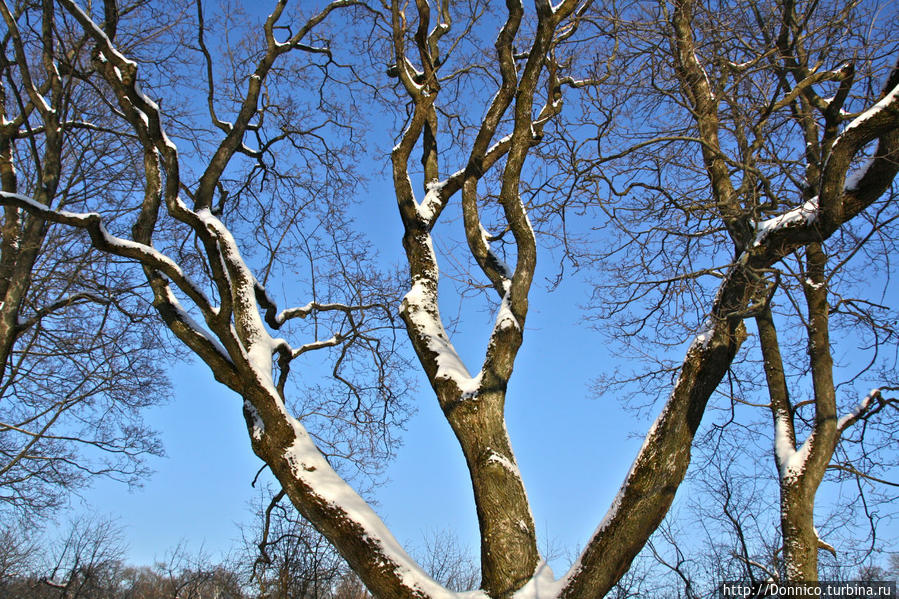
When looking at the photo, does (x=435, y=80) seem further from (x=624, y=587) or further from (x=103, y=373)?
(x=624, y=587)

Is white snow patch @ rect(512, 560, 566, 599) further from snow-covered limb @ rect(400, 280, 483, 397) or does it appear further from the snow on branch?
the snow on branch

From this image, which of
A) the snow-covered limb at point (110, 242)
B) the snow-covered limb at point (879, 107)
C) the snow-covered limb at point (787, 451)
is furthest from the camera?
the snow-covered limb at point (787, 451)

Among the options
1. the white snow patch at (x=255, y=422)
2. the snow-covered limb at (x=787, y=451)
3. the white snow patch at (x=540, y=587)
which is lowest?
the white snow patch at (x=540, y=587)

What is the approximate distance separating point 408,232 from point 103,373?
17.8 feet

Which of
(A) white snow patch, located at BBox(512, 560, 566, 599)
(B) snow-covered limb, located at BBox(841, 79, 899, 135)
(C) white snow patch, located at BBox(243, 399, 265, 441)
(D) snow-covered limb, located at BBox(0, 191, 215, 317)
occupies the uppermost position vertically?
(B) snow-covered limb, located at BBox(841, 79, 899, 135)

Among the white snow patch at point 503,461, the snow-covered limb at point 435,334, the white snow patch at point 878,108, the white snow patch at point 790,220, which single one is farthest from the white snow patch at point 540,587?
the white snow patch at point 878,108

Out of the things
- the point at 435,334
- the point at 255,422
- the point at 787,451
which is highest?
the point at 435,334

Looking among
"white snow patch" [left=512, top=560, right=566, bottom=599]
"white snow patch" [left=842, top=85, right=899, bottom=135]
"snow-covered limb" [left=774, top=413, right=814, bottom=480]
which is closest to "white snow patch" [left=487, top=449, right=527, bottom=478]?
"white snow patch" [left=512, top=560, right=566, bottom=599]

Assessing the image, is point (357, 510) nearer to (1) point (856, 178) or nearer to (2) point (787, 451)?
(1) point (856, 178)

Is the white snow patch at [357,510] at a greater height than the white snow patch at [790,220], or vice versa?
the white snow patch at [790,220]

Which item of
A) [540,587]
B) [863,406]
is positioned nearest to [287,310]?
[540,587]

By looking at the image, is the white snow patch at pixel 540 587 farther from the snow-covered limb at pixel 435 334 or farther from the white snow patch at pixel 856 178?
the white snow patch at pixel 856 178

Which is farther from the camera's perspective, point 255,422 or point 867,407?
point 867,407

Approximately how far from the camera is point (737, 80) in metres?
3.89
